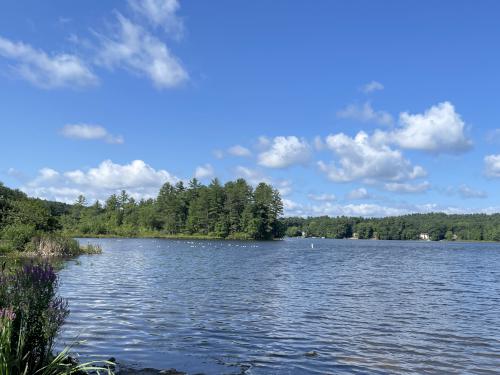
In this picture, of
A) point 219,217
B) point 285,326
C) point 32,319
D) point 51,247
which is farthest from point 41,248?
point 219,217

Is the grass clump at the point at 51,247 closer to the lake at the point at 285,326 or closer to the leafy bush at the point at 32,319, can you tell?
the lake at the point at 285,326

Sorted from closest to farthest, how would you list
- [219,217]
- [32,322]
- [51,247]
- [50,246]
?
[32,322] < [50,246] < [51,247] < [219,217]

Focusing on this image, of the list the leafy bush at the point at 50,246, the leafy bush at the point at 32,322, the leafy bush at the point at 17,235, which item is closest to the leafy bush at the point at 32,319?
the leafy bush at the point at 32,322

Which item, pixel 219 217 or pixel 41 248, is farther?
pixel 219 217

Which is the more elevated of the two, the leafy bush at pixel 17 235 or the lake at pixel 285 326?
the leafy bush at pixel 17 235

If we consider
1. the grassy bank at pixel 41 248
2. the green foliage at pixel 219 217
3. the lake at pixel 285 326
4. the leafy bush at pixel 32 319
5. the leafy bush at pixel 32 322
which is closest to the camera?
the leafy bush at pixel 32 322

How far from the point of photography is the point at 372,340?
19031mm

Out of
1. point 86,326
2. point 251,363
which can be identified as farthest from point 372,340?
point 86,326

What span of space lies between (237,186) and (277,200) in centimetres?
1679

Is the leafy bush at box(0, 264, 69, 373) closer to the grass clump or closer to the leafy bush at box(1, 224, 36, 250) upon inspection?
the grass clump

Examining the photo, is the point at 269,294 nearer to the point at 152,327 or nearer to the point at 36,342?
the point at 152,327

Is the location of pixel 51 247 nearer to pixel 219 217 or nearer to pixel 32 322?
pixel 32 322

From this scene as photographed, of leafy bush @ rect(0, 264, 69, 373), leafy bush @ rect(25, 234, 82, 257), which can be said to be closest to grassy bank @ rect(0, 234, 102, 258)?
leafy bush @ rect(25, 234, 82, 257)

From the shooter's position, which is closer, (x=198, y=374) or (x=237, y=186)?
(x=198, y=374)
